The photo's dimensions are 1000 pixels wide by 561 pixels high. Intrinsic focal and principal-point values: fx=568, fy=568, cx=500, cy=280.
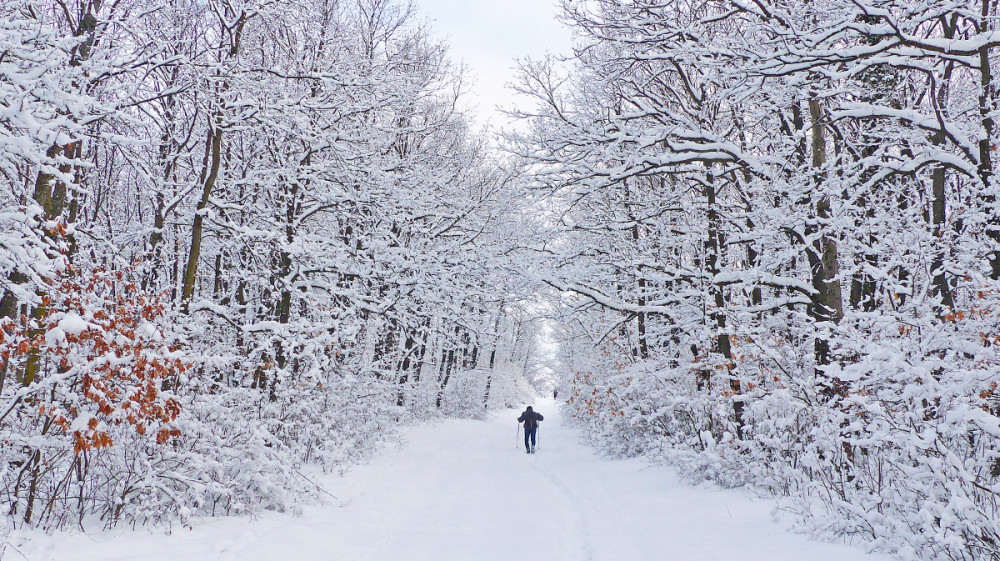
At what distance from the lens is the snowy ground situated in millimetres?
5340

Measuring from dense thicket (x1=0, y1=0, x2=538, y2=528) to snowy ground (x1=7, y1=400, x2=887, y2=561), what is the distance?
56cm

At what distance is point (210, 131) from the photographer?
9.56 metres

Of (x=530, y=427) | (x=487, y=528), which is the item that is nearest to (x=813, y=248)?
(x=487, y=528)

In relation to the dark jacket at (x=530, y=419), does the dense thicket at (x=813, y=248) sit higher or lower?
higher

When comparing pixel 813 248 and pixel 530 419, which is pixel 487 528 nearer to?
pixel 813 248

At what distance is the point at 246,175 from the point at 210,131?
4.32 feet

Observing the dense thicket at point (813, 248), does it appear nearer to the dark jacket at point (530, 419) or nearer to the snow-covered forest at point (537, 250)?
the snow-covered forest at point (537, 250)

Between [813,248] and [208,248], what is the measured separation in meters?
11.1

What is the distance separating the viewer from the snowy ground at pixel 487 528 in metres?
5.34

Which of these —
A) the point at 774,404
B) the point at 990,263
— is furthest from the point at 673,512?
the point at 990,263

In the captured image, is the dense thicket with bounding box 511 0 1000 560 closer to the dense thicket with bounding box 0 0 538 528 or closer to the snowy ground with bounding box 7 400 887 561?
the snowy ground with bounding box 7 400 887 561

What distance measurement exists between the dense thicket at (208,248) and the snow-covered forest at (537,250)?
7cm

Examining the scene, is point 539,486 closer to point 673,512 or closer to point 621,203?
point 673,512

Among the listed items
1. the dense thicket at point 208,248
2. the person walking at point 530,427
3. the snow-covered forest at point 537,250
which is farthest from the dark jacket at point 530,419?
the dense thicket at point 208,248
